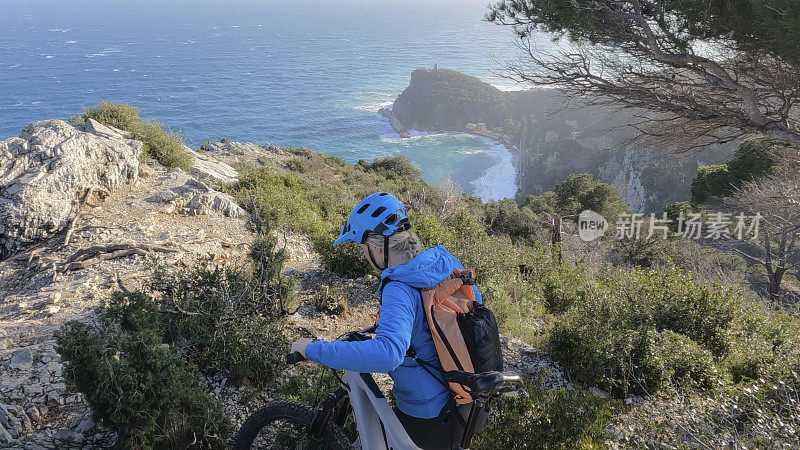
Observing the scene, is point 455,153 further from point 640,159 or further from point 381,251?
point 381,251

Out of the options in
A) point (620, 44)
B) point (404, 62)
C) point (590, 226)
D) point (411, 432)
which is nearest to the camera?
point (411, 432)

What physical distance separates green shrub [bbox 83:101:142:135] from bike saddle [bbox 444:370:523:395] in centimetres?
1584

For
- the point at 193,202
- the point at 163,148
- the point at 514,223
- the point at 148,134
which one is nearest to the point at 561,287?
the point at 193,202

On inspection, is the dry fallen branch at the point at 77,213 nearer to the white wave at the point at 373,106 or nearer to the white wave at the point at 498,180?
the white wave at the point at 498,180

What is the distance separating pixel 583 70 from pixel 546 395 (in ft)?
22.7

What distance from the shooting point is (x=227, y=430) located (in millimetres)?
3775

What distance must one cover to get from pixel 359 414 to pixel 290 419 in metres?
0.67

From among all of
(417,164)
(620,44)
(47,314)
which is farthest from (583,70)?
(417,164)

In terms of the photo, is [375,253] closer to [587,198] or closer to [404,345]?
[404,345]

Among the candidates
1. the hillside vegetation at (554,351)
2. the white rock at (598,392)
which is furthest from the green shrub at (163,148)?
the white rock at (598,392)

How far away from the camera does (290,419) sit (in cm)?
298

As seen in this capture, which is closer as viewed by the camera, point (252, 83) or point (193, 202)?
point (193, 202)

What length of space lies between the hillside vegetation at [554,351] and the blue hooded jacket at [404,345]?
0.94 metres

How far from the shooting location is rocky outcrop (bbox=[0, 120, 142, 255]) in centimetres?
854
